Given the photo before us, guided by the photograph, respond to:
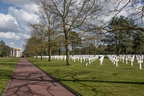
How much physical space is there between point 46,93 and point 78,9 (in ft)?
48.2

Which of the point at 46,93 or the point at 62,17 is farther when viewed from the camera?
the point at 62,17

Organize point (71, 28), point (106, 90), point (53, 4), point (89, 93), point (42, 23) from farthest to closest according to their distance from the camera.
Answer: point (42, 23)
point (53, 4)
point (71, 28)
point (106, 90)
point (89, 93)

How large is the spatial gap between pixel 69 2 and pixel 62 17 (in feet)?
6.96

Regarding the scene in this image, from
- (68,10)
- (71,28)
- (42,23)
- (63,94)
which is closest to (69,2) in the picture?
(68,10)

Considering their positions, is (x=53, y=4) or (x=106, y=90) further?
(x=53, y=4)

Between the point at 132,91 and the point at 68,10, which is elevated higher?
the point at 68,10

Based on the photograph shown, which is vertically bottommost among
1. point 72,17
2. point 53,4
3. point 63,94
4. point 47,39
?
point 63,94

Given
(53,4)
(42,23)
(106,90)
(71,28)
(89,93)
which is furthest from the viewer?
(42,23)

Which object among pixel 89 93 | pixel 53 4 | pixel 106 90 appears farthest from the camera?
pixel 53 4

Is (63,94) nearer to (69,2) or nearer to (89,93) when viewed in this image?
(89,93)

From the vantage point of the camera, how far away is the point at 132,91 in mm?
6961

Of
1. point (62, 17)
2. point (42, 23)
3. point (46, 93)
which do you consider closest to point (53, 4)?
point (62, 17)

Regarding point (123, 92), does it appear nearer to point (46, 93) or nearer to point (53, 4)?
point (46, 93)

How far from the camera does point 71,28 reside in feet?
64.9
